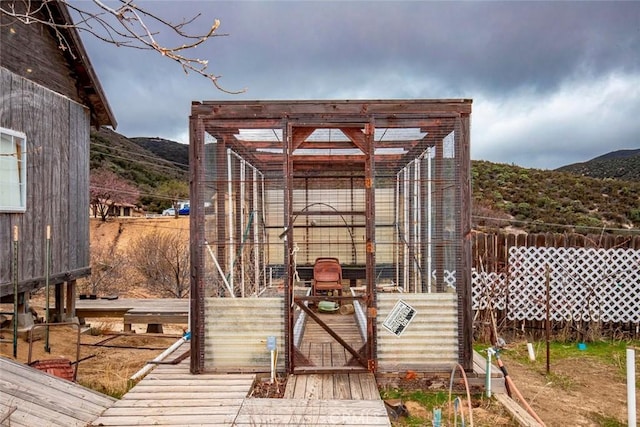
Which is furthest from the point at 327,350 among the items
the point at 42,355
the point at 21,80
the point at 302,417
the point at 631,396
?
the point at 21,80

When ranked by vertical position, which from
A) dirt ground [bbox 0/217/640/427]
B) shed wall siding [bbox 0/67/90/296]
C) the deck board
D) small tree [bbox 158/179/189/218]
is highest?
small tree [bbox 158/179/189/218]

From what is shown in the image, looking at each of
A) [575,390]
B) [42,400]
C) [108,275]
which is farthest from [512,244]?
[108,275]

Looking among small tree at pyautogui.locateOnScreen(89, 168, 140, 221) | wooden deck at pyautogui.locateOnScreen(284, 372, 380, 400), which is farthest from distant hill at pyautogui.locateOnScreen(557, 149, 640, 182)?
wooden deck at pyautogui.locateOnScreen(284, 372, 380, 400)

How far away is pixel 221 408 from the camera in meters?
3.94

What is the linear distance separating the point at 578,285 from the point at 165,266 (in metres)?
10.6

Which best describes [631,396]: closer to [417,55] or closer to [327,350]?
[327,350]

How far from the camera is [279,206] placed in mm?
9266

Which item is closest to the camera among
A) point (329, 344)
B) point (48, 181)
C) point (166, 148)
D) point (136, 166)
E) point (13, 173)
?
point (329, 344)

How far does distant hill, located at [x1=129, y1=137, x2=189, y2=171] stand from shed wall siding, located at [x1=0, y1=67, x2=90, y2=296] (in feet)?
127

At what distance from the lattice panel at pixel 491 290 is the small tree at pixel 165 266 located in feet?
26.1

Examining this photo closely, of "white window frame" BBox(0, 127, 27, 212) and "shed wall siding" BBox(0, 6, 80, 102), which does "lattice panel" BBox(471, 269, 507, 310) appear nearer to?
"white window frame" BBox(0, 127, 27, 212)

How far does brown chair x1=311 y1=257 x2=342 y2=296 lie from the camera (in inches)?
316

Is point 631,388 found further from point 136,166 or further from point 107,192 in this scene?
point 136,166

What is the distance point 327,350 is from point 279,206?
409cm
